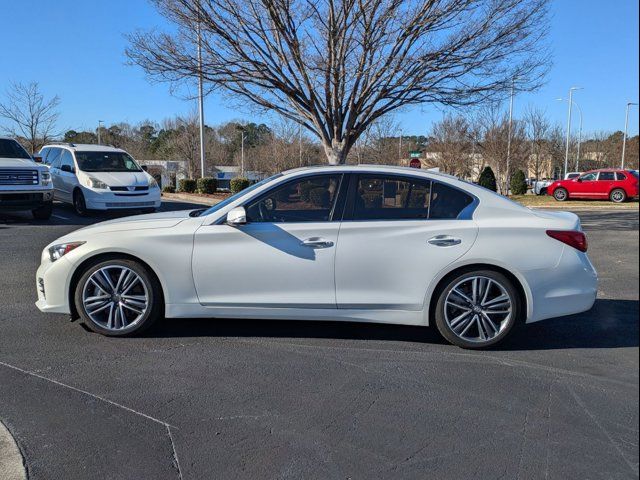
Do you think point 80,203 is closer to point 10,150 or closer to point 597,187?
point 10,150

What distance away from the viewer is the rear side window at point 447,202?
16.2ft

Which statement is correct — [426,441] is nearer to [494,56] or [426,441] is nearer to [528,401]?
[528,401]

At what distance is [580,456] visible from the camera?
3.12m

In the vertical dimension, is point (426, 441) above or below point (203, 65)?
below

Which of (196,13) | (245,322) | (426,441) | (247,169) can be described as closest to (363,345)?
(245,322)

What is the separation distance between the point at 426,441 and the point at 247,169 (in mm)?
52642

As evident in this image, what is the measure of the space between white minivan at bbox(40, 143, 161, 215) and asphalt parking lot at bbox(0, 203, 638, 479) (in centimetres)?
931

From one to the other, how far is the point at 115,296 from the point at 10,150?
10825mm

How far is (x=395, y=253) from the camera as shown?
4785 millimetres

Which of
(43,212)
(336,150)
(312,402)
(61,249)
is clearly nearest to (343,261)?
(312,402)

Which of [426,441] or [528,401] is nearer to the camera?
[426,441]

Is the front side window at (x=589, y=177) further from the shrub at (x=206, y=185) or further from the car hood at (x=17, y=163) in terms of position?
the car hood at (x=17, y=163)

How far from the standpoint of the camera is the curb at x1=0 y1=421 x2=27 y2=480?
2.91 metres

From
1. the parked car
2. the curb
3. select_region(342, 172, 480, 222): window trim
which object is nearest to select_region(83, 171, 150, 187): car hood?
the parked car
